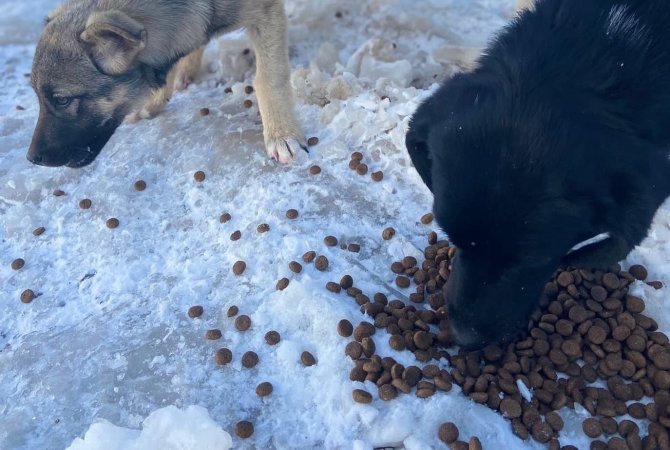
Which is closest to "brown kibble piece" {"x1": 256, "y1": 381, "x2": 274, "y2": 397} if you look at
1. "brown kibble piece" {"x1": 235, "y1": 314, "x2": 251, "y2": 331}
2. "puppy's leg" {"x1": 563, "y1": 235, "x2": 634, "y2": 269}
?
"brown kibble piece" {"x1": 235, "y1": 314, "x2": 251, "y2": 331}

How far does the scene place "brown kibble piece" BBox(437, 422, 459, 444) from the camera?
2908 millimetres

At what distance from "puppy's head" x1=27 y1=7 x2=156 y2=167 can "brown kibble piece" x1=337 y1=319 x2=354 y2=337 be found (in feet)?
7.15

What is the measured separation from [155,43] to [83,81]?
524mm

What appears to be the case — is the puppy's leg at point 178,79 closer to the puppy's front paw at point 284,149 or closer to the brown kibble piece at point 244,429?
the puppy's front paw at point 284,149

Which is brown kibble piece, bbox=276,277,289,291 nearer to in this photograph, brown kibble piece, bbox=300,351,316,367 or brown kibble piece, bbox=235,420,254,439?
brown kibble piece, bbox=300,351,316,367

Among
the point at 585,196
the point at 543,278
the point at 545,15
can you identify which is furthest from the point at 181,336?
the point at 545,15

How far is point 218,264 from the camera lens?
396cm

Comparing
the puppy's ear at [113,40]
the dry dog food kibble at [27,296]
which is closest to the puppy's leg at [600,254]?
the puppy's ear at [113,40]

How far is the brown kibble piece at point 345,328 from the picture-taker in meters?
3.33

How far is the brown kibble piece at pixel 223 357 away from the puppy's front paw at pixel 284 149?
1.63 metres

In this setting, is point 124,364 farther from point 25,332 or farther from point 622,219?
point 622,219

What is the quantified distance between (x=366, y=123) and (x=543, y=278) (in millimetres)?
2183

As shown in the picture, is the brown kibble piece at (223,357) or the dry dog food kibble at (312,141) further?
the dry dog food kibble at (312,141)

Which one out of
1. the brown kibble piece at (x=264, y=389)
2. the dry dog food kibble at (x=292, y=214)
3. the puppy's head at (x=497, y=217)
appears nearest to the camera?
the puppy's head at (x=497, y=217)
